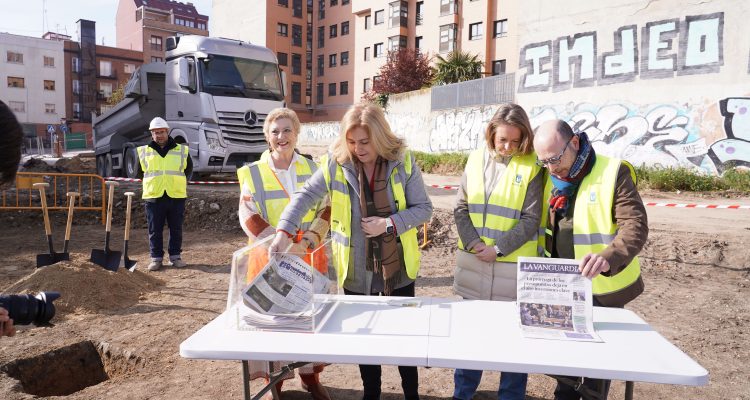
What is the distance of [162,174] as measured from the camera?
716cm

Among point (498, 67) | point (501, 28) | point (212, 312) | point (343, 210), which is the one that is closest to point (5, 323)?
point (343, 210)

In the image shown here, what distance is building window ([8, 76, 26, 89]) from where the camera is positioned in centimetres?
4988

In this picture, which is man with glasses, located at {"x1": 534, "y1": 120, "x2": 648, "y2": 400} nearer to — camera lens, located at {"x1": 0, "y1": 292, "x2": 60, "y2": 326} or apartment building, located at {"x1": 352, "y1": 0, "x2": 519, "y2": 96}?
camera lens, located at {"x1": 0, "y1": 292, "x2": 60, "y2": 326}

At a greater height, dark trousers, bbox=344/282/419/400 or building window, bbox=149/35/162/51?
building window, bbox=149/35/162/51

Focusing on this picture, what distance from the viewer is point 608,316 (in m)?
2.49

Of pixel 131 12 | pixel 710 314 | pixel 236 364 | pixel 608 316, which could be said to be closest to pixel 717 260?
pixel 710 314

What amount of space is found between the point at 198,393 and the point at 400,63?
31485 mm

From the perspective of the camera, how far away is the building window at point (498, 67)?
116 ft

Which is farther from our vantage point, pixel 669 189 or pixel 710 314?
pixel 669 189

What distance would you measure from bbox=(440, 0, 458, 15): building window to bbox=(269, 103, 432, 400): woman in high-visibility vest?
36723 mm

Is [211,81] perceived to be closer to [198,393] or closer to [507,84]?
[198,393]

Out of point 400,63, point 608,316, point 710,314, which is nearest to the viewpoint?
point 608,316

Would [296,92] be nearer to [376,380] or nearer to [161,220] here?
[161,220]

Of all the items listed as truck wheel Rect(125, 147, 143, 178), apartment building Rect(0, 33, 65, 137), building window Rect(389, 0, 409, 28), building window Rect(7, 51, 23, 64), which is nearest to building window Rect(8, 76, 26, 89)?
apartment building Rect(0, 33, 65, 137)
